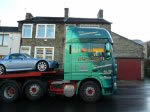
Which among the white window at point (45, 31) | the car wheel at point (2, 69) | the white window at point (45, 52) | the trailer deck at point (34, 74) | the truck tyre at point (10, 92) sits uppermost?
the white window at point (45, 31)

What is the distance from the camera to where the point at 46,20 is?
89.2 feet

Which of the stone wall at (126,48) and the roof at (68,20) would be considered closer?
the roof at (68,20)

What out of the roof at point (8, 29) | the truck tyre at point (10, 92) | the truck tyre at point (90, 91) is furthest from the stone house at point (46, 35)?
the truck tyre at point (90, 91)

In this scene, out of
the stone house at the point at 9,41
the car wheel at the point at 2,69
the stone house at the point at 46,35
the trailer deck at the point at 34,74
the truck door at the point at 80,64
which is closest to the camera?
the truck door at the point at 80,64

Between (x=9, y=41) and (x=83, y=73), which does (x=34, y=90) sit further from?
(x=9, y=41)

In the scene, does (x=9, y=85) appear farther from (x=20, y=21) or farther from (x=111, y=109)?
(x=20, y=21)

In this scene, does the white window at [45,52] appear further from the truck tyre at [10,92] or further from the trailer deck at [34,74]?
the truck tyre at [10,92]

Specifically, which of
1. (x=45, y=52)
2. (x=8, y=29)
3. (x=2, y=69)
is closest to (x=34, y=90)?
(x=2, y=69)

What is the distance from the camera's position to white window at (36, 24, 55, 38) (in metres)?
26.9

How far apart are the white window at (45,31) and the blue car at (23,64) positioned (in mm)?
14588

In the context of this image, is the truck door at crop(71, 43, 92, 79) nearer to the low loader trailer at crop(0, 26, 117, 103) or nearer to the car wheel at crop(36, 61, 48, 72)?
the low loader trailer at crop(0, 26, 117, 103)

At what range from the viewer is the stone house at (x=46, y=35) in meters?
26.6

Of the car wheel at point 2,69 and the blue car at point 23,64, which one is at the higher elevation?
the blue car at point 23,64

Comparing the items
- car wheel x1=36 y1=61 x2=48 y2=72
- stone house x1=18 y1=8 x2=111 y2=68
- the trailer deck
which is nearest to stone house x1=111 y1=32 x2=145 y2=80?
stone house x1=18 y1=8 x2=111 y2=68
